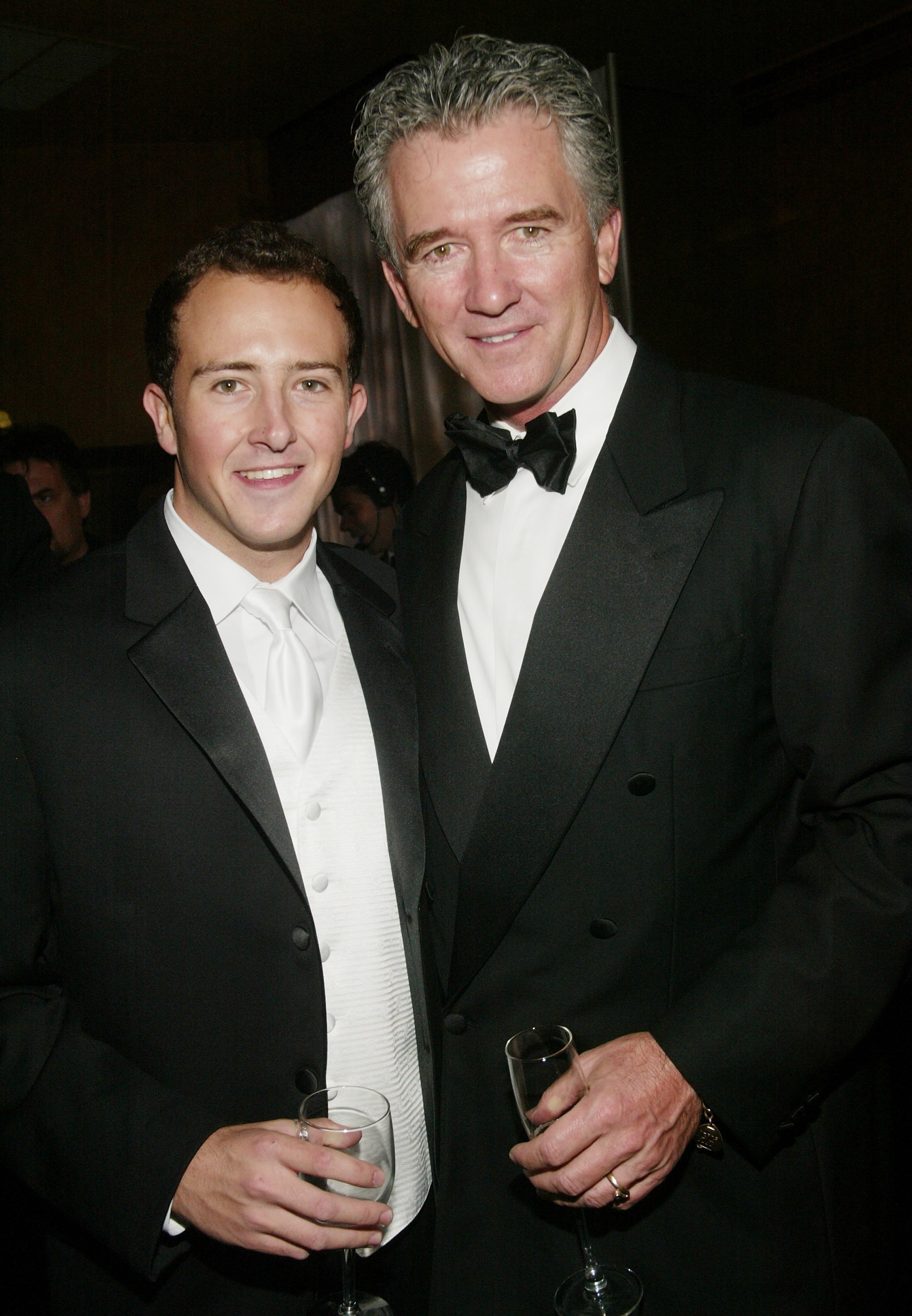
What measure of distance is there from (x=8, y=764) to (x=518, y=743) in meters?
0.74

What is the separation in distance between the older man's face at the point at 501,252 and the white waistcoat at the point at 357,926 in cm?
69

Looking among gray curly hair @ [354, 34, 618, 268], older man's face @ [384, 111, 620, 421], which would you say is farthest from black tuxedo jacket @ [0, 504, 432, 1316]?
gray curly hair @ [354, 34, 618, 268]

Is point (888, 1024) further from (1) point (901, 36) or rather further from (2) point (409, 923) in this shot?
(1) point (901, 36)

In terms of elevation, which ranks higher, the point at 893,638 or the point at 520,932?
the point at 893,638

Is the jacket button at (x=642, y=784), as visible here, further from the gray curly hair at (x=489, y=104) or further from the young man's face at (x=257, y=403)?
the gray curly hair at (x=489, y=104)

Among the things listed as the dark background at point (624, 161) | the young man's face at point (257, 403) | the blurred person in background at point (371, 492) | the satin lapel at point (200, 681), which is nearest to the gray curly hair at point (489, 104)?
the young man's face at point (257, 403)

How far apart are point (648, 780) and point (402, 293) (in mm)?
1008

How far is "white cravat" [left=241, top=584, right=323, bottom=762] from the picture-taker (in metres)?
1.77

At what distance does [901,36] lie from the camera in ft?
19.0

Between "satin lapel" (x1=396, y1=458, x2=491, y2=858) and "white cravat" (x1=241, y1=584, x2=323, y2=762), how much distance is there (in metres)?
0.19

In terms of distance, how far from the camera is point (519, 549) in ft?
6.23

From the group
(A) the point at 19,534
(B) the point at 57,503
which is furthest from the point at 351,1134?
(B) the point at 57,503

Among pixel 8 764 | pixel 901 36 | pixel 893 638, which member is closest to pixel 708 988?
pixel 893 638

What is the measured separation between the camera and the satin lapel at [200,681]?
5.33 feet
